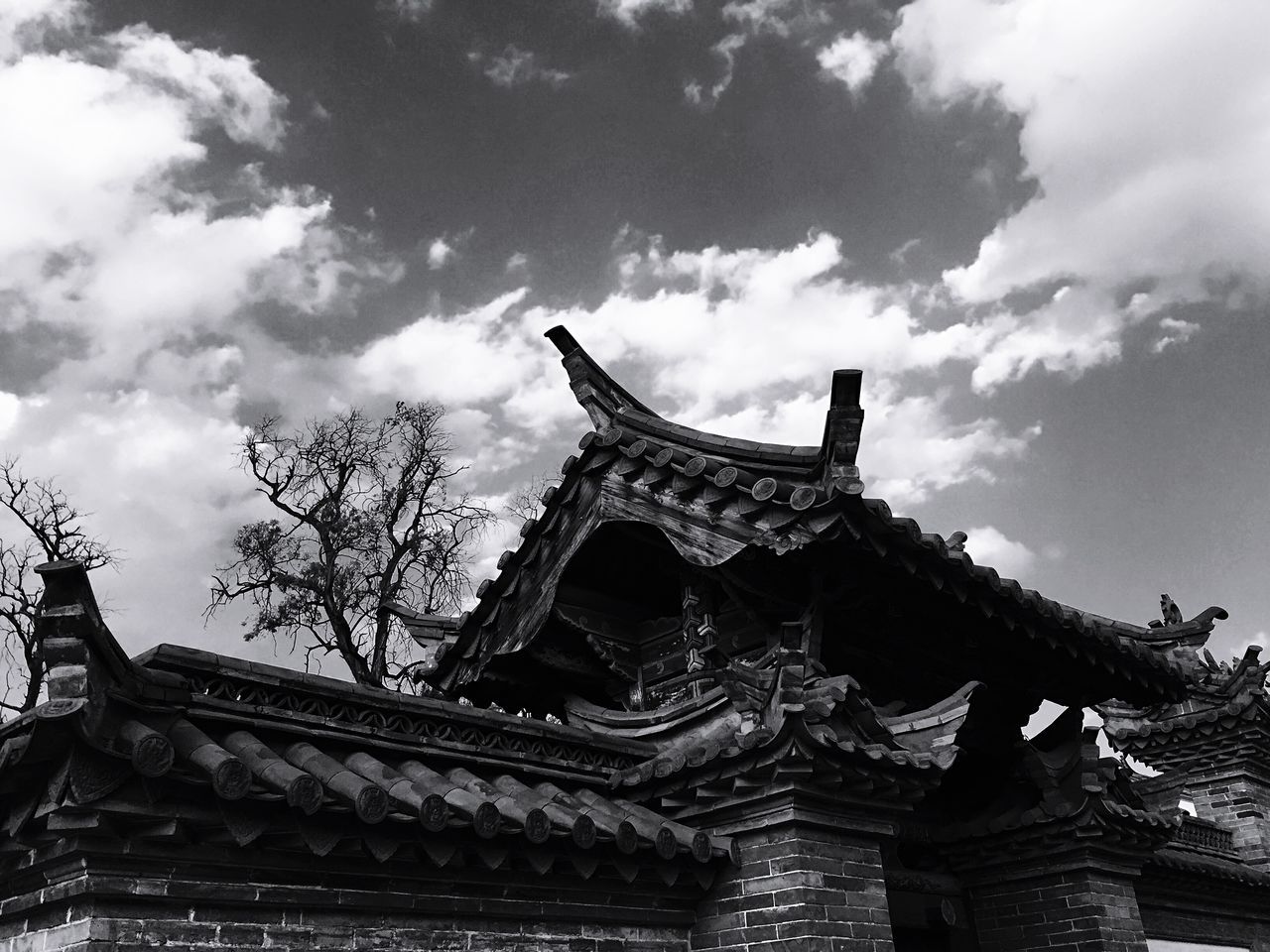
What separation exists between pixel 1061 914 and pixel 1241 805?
654 centimetres

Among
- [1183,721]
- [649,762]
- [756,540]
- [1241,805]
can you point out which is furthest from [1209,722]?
[649,762]

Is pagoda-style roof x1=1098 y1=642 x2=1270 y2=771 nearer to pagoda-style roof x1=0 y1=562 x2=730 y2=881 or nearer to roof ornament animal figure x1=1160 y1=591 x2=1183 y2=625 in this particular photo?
roof ornament animal figure x1=1160 y1=591 x2=1183 y2=625

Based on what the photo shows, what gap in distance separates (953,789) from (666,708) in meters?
3.13

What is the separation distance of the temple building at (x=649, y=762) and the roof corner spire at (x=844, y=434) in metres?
0.02

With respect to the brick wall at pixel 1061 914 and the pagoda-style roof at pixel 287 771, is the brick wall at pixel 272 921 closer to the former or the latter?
the pagoda-style roof at pixel 287 771

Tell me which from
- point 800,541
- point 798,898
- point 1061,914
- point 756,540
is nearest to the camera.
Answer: point 798,898

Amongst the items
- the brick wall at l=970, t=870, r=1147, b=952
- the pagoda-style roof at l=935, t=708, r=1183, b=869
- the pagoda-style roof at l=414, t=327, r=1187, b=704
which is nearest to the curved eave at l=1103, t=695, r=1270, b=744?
the pagoda-style roof at l=414, t=327, r=1187, b=704

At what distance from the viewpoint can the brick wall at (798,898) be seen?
16.6ft

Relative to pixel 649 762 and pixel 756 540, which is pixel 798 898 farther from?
pixel 756 540

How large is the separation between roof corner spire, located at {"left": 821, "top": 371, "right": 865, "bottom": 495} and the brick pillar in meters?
9.61

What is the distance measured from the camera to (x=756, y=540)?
6.10 m

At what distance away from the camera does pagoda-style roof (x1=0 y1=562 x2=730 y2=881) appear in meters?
3.44

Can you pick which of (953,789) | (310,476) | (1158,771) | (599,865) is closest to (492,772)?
(599,865)

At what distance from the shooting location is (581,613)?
7590mm
